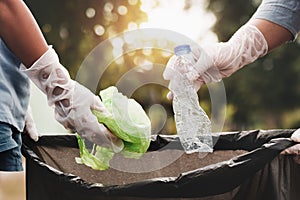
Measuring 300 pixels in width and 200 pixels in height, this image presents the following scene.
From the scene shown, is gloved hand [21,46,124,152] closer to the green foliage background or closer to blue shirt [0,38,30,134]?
blue shirt [0,38,30,134]

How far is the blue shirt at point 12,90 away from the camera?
135 cm

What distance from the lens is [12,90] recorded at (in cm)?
138

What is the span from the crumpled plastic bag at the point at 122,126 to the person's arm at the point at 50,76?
0.02 meters

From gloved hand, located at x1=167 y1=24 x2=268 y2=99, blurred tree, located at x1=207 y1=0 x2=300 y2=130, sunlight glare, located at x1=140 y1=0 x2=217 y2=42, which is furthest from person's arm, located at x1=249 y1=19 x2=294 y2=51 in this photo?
blurred tree, located at x1=207 y1=0 x2=300 y2=130

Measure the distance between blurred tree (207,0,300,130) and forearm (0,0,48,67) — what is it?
6.78m

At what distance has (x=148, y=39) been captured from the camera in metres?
2.22

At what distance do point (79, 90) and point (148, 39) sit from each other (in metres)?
0.91

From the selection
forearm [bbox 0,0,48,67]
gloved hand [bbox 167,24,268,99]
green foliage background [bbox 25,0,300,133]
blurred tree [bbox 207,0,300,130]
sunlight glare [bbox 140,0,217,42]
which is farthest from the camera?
blurred tree [bbox 207,0,300,130]

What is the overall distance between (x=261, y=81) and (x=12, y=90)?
718cm

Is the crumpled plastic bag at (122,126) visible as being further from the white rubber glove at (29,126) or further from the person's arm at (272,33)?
the person's arm at (272,33)

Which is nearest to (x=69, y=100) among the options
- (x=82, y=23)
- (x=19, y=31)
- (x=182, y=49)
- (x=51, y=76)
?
(x=51, y=76)

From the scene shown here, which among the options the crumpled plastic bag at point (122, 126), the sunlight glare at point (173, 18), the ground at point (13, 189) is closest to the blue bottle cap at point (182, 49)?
the crumpled plastic bag at point (122, 126)

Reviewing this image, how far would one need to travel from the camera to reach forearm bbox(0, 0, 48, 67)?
1.28m

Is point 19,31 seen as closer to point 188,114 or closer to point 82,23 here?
point 188,114
